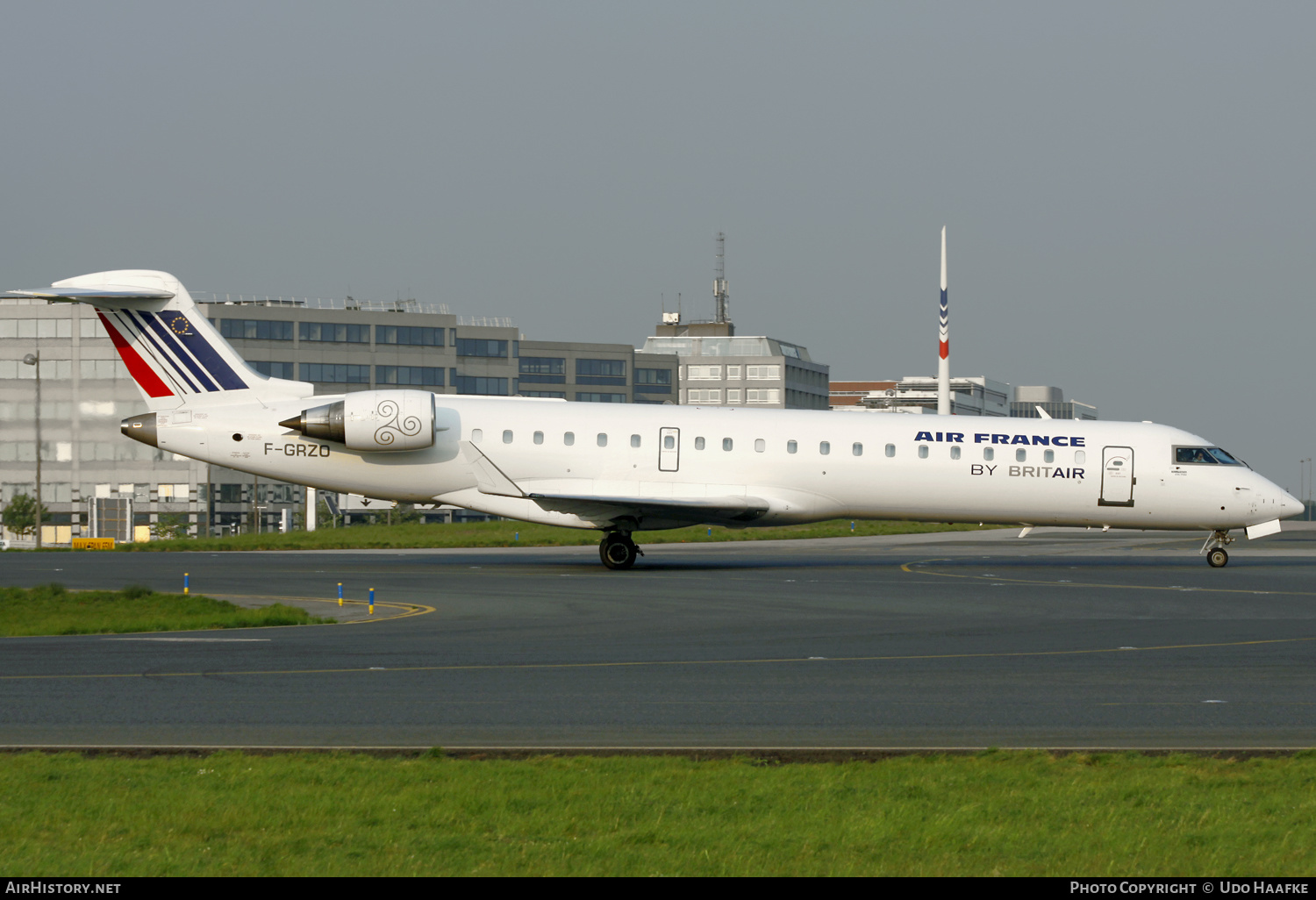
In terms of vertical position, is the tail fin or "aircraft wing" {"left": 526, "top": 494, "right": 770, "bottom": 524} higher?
the tail fin

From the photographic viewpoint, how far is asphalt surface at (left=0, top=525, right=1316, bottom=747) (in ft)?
35.2

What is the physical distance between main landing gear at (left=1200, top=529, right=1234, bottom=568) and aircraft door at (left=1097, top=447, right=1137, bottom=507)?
2.63 meters

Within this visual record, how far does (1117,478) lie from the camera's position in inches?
1216

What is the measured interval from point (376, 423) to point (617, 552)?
20.0ft

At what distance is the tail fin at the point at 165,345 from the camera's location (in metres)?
29.9

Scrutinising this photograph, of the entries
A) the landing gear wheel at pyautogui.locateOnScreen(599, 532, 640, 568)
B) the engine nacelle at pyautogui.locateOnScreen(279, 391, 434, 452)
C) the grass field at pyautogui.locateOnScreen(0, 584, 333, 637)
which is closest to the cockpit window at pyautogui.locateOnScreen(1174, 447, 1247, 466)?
the landing gear wheel at pyautogui.locateOnScreen(599, 532, 640, 568)

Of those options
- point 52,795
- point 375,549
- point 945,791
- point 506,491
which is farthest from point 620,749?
point 375,549

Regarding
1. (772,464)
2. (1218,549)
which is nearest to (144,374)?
(772,464)

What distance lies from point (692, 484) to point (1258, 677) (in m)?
17.4

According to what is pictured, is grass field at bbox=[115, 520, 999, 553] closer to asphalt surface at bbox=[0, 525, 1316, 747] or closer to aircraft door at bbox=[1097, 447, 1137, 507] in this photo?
aircraft door at bbox=[1097, 447, 1137, 507]

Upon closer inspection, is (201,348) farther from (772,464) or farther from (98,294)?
(772,464)

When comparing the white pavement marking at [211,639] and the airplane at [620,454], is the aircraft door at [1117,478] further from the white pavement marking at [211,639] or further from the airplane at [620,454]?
the white pavement marking at [211,639]

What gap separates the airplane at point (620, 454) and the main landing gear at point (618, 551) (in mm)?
44

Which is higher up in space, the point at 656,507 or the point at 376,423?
the point at 376,423
